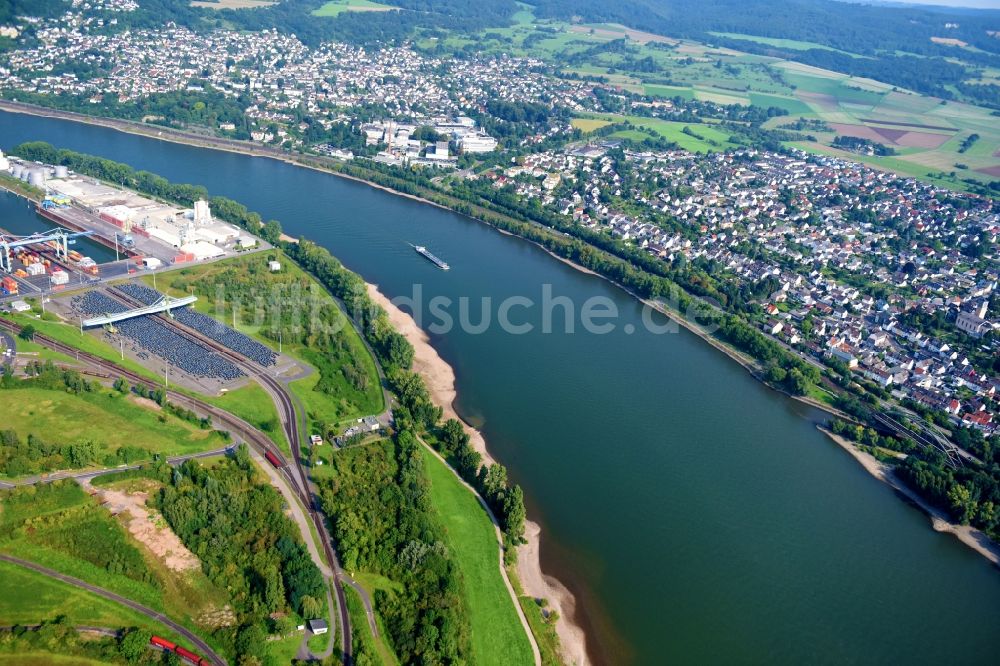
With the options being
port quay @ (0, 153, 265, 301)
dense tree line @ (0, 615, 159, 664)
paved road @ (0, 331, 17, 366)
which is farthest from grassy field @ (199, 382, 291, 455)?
port quay @ (0, 153, 265, 301)

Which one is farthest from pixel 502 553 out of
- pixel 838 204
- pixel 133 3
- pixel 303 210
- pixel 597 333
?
pixel 133 3

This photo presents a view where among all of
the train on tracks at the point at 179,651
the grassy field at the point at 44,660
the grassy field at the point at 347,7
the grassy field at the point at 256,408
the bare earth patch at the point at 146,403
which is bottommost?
the grassy field at the point at 44,660

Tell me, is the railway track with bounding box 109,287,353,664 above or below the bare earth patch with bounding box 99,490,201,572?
above

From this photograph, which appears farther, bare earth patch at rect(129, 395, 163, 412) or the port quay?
the port quay

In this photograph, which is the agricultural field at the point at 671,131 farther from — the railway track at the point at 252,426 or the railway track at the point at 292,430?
the railway track at the point at 252,426

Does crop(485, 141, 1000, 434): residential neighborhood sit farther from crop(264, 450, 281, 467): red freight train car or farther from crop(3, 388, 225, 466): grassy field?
crop(3, 388, 225, 466): grassy field

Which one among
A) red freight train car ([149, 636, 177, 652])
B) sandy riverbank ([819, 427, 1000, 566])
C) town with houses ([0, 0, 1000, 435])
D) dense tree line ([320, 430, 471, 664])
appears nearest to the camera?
red freight train car ([149, 636, 177, 652])

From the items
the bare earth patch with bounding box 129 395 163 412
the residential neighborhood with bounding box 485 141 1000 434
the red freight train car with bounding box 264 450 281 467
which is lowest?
the bare earth patch with bounding box 129 395 163 412

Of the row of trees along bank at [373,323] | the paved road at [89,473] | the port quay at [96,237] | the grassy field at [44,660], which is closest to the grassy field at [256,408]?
the paved road at [89,473]
